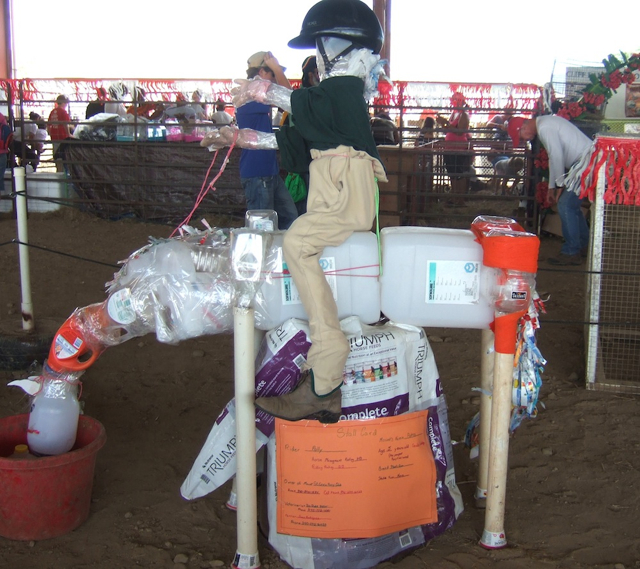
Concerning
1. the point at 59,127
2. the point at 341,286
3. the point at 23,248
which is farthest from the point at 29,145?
the point at 341,286

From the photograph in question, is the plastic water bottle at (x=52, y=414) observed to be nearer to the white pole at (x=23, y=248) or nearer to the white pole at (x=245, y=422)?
the white pole at (x=245, y=422)

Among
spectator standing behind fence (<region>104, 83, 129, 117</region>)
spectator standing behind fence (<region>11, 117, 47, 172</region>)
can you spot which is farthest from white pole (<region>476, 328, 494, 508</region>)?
spectator standing behind fence (<region>104, 83, 129, 117</region>)

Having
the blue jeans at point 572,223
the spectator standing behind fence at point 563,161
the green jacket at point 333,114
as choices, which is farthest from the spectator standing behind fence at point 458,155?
the green jacket at point 333,114

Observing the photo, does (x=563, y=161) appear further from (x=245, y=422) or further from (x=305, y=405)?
(x=245, y=422)

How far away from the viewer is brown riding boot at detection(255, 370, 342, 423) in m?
2.35

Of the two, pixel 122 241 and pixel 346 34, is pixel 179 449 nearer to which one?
pixel 346 34

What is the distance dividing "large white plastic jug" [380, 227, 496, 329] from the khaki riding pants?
169mm

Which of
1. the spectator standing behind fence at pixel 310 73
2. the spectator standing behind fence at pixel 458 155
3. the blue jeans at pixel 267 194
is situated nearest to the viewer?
the spectator standing behind fence at pixel 310 73

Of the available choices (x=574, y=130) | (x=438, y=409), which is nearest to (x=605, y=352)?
(x=438, y=409)

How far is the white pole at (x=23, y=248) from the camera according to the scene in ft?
14.2

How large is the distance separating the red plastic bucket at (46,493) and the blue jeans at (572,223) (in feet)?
17.8

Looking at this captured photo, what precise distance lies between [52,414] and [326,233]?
1337 mm

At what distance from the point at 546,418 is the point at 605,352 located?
3.59 feet

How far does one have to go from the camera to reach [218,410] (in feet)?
12.8
